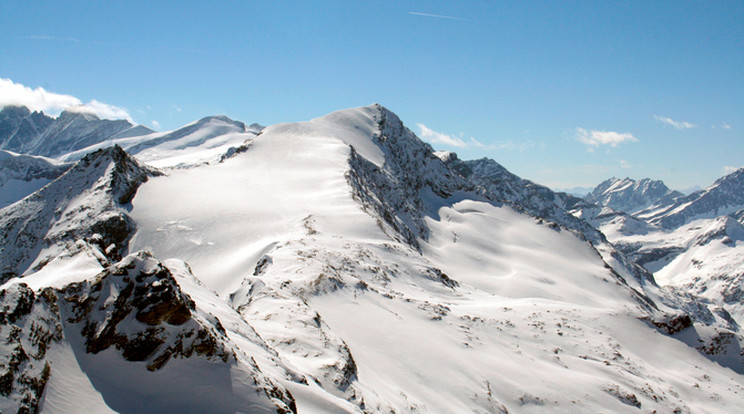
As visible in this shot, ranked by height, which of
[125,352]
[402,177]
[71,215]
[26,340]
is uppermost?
[402,177]

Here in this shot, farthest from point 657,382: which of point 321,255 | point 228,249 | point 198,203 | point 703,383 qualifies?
point 198,203

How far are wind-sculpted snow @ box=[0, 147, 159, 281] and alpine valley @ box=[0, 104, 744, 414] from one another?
20cm

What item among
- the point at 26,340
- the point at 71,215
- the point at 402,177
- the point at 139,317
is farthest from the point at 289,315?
the point at 402,177

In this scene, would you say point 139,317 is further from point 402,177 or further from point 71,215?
point 402,177

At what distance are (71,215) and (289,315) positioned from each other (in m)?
37.8

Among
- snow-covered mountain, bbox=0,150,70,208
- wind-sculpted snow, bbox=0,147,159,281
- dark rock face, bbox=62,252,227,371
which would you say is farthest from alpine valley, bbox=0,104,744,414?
snow-covered mountain, bbox=0,150,70,208

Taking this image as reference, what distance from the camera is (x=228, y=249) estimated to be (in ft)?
121

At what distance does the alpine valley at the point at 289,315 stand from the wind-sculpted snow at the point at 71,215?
0.20m

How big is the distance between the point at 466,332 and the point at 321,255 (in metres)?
11.2

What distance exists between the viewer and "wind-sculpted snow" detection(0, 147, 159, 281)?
39.2 metres

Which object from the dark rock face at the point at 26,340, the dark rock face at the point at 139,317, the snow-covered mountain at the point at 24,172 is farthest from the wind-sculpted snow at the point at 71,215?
the snow-covered mountain at the point at 24,172

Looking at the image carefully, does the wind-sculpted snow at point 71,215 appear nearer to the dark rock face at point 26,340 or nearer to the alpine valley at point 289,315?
the alpine valley at point 289,315

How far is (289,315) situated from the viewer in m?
17.6

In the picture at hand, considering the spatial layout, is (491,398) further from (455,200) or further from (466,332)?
(455,200)
